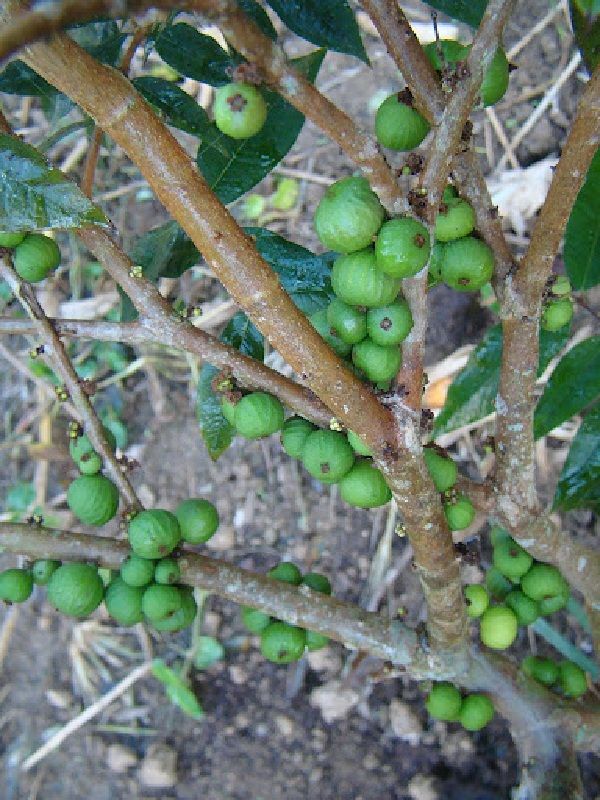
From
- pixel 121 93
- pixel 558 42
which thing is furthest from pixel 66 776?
pixel 558 42

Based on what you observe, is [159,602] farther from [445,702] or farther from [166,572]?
[445,702]

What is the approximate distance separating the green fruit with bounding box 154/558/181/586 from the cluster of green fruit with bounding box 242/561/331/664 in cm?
30

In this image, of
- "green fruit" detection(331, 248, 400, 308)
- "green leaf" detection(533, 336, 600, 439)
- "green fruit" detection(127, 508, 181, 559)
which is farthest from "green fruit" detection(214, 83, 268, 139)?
"green leaf" detection(533, 336, 600, 439)

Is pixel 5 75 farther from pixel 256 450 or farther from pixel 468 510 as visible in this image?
pixel 256 450

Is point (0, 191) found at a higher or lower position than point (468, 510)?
higher

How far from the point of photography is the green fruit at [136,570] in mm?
1893

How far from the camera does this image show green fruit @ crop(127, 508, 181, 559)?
182 cm

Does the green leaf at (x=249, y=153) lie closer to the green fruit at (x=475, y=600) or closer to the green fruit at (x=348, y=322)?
the green fruit at (x=348, y=322)

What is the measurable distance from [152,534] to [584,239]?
1322mm

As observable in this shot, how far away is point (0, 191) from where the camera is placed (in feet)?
4.66

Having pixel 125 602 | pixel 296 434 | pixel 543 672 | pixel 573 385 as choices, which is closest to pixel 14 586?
pixel 125 602

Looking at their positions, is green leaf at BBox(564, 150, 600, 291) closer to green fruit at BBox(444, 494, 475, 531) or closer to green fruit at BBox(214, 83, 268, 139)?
green fruit at BBox(444, 494, 475, 531)

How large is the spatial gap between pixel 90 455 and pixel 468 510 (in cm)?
90

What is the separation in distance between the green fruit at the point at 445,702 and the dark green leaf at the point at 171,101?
1.67 metres
